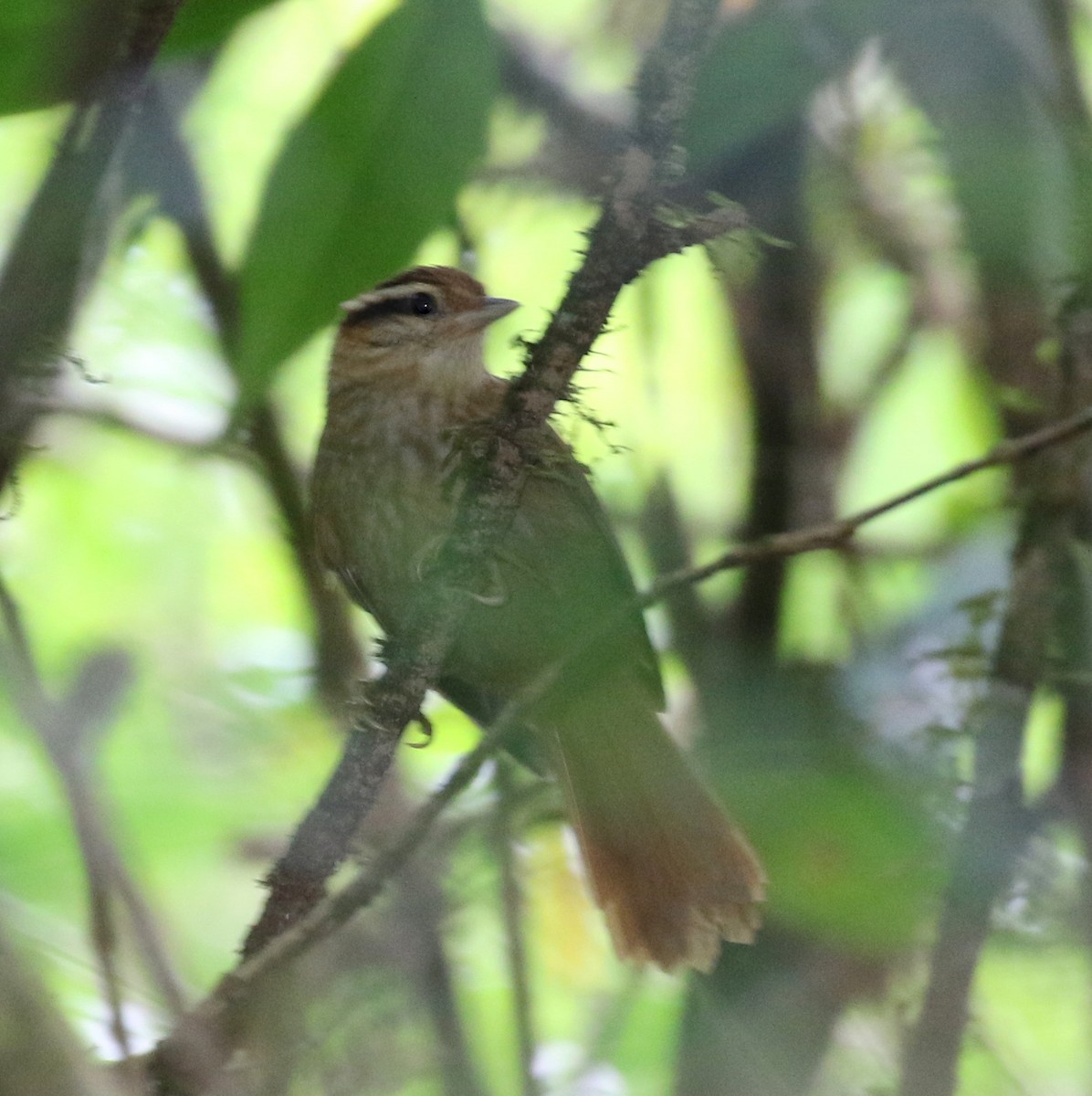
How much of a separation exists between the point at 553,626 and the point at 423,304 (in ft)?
2.72

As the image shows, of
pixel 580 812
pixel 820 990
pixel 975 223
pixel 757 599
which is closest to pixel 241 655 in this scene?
pixel 580 812

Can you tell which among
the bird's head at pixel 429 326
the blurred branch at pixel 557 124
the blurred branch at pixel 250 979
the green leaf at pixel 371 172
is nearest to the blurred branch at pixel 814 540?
the blurred branch at pixel 250 979

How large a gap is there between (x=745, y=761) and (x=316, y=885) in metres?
1.21

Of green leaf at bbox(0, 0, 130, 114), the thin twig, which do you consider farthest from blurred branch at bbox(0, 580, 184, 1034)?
green leaf at bbox(0, 0, 130, 114)

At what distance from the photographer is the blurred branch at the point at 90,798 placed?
1.98 meters

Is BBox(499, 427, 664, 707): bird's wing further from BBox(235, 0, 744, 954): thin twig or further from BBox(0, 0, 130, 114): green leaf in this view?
BBox(0, 0, 130, 114): green leaf

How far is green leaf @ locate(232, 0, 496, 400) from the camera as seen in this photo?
2.08 meters

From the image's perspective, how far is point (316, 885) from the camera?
74.7 inches

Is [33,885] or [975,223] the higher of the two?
[975,223]

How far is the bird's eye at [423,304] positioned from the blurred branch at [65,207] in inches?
47.8

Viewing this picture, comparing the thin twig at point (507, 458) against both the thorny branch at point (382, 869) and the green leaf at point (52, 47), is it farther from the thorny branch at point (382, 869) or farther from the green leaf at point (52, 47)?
the green leaf at point (52, 47)

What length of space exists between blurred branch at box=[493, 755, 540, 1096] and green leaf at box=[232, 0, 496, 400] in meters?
0.95

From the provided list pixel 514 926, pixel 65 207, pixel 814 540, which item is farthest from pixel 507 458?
pixel 514 926

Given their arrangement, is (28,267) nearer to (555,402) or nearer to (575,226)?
(555,402)
